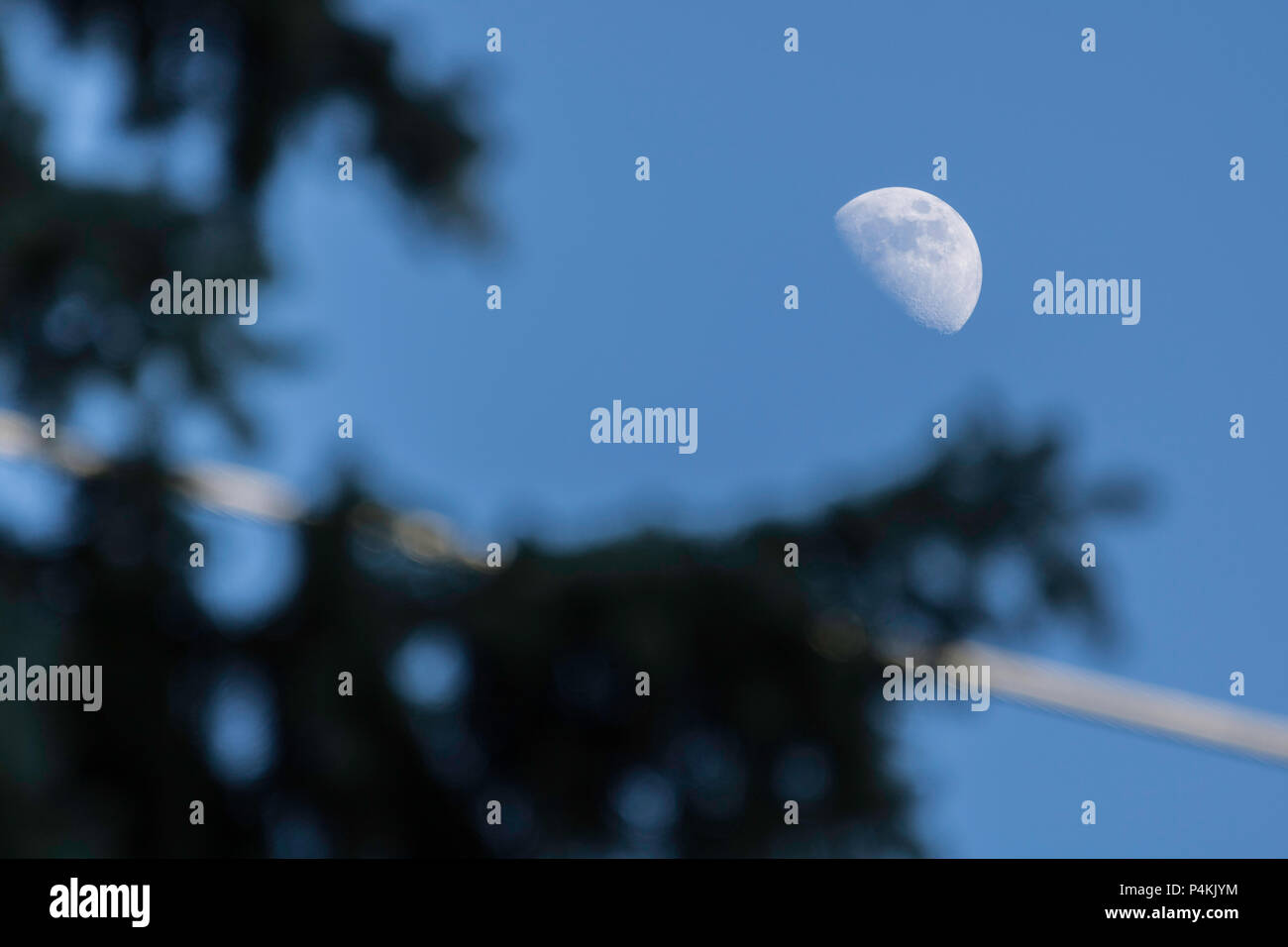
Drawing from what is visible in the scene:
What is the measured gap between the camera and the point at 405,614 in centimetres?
147

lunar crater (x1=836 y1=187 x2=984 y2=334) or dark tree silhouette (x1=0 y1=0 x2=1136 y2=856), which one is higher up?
lunar crater (x1=836 y1=187 x2=984 y2=334)

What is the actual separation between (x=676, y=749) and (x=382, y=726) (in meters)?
0.39

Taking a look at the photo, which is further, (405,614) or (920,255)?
(920,255)

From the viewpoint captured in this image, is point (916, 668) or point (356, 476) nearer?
point (356, 476)

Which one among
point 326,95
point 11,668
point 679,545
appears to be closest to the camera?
point 11,668

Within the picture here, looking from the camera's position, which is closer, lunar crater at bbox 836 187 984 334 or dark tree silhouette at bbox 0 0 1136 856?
dark tree silhouette at bbox 0 0 1136 856

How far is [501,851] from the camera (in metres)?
1.57

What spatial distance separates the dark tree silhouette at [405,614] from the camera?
1.43 meters

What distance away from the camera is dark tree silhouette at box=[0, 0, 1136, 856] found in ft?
4.71

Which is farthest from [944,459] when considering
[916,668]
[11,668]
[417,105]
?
[11,668]

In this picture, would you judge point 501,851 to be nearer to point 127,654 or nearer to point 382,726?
point 382,726

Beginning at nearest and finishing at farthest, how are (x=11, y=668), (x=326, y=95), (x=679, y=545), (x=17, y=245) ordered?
(x=11, y=668)
(x=17, y=245)
(x=679, y=545)
(x=326, y=95)

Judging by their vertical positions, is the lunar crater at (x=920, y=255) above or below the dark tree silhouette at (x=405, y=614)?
above

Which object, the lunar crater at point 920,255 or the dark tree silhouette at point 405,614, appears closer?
the dark tree silhouette at point 405,614
